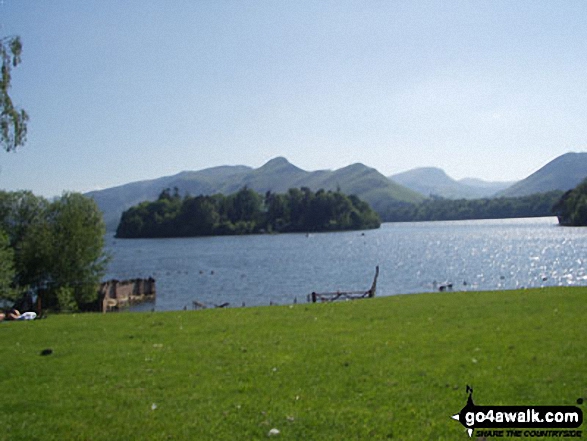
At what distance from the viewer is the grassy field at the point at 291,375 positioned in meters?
9.19

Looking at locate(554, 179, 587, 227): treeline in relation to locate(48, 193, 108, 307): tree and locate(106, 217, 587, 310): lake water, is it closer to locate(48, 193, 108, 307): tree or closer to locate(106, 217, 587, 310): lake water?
locate(106, 217, 587, 310): lake water

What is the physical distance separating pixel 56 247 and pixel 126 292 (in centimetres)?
2006

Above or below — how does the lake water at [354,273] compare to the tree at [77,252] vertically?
below

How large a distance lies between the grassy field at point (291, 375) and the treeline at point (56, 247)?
2848 centimetres

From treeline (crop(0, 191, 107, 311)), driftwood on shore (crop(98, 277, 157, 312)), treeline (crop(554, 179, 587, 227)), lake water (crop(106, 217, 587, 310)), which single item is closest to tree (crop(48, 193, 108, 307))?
treeline (crop(0, 191, 107, 311))

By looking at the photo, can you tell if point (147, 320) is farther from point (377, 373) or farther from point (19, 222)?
point (19, 222)

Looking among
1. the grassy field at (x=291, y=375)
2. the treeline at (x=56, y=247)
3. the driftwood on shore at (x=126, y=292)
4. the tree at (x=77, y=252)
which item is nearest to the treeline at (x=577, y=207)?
the driftwood on shore at (x=126, y=292)

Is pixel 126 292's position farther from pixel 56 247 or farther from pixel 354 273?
pixel 354 273

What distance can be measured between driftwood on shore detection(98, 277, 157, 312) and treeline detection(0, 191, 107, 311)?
24.3 feet

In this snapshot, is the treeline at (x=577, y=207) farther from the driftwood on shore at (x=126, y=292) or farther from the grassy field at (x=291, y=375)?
the grassy field at (x=291, y=375)

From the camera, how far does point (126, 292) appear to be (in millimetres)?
64938

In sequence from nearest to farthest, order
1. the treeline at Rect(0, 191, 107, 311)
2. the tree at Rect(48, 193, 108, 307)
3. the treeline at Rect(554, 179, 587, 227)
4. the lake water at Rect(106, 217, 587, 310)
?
the treeline at Rect(0, 191, 107, 311), the tree at Rect(48, 193, 108, 307), the lake water at Rect(106, 217, 587, 310), the treeline at Rect(554, 179, 587, 227)

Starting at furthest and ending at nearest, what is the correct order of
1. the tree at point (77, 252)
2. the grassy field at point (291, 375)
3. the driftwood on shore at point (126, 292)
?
the driftwood on shore at point (126, 292) → the tree at point (77, 252) → the grassy field at point (291, 375)

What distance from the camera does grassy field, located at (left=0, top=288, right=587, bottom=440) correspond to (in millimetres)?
9188
